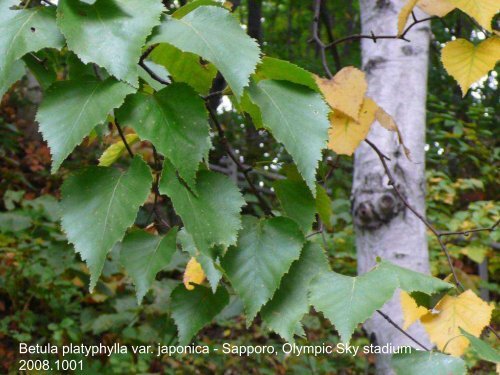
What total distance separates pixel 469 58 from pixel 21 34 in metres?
0.69

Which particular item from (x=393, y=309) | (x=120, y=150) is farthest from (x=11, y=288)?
(x=120, y=150)

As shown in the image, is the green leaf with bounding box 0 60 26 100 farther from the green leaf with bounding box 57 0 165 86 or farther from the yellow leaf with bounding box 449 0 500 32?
the yellow leaf with bounding box 449 0 500 32

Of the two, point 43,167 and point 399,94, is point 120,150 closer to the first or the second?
point 399,94

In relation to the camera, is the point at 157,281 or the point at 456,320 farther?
the point at 157,281

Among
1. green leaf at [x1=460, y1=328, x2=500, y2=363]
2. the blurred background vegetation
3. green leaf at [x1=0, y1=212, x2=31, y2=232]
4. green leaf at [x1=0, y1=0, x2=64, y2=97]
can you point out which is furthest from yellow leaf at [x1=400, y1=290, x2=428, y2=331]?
green leaf at [x1=0, y1=212, x2=31, y2=232]

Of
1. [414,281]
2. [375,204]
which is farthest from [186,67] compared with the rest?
[375,204]

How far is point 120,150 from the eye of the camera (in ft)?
2.64

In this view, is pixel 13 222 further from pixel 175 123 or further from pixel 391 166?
pixel 175 123

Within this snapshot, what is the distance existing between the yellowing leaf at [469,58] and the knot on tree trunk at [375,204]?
71 centimetres

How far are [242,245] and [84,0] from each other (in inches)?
12.0

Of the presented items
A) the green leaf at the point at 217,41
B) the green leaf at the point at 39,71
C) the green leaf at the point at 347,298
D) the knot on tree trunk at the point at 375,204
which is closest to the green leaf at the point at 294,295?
the green leaf at the point at 347,298

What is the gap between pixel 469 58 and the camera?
0.87 meters

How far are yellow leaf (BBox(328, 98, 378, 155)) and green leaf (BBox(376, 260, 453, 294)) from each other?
9.9 inches

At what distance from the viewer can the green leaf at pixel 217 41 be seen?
0.50m
